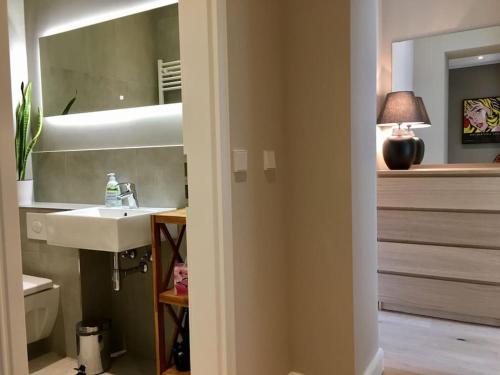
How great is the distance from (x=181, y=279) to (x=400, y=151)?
72.8 inches

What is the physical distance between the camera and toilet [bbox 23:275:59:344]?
2.21 m

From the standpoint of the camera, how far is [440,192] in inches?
104

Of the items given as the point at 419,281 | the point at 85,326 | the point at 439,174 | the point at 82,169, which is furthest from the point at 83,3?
the point at 419,281

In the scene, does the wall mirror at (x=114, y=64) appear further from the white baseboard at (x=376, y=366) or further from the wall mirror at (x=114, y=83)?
the white baseboard at (x=376, y=366)

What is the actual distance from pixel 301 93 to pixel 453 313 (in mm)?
1903

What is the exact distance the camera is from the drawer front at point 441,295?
253 cm

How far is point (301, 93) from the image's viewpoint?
1730mm

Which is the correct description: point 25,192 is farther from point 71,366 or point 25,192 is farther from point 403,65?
point 403,65

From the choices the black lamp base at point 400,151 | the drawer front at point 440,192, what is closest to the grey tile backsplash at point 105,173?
the drawer front at point 440,192

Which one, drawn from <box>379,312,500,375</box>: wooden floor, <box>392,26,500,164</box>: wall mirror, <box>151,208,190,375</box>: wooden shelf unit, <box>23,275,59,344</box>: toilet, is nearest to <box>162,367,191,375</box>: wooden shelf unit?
<box>151,208,190,375</box>: wooden shelf unit

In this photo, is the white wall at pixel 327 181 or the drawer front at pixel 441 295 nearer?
the white wall at pixel 327 181

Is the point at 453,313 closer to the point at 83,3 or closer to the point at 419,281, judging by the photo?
the point at 419,281

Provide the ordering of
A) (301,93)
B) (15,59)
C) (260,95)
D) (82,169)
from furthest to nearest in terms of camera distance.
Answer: (15,59) < (82,169) < (301,93) < (260,95)

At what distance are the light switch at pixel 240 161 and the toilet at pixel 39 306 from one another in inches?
58.3
